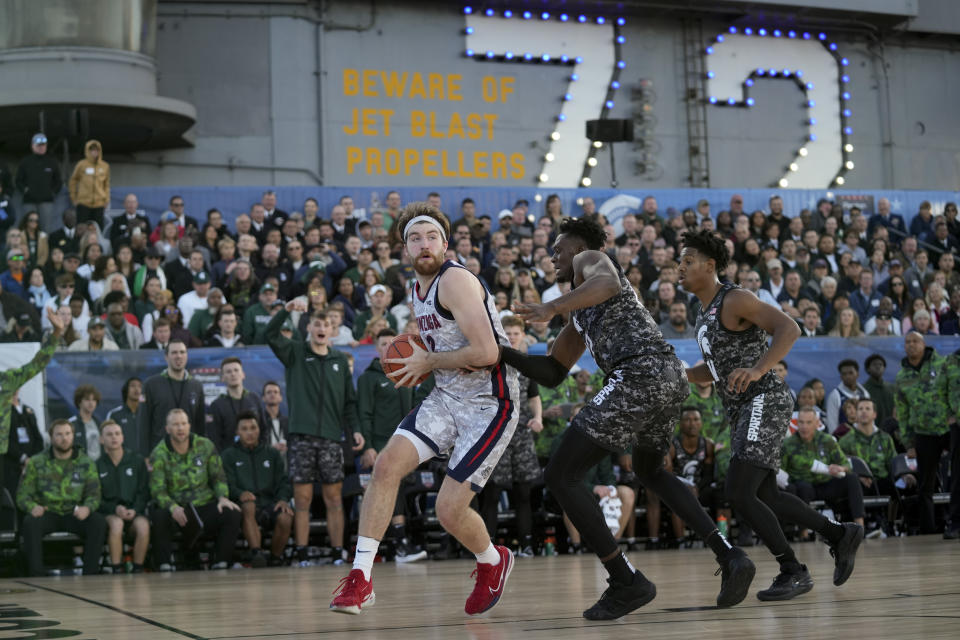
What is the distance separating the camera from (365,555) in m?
6.08

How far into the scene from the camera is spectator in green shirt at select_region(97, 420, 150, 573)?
11680 mm

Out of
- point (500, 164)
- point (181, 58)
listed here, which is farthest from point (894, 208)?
point (181, 58)

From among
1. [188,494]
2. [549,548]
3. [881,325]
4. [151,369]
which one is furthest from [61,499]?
[881,325]

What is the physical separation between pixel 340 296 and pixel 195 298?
5.76 feet

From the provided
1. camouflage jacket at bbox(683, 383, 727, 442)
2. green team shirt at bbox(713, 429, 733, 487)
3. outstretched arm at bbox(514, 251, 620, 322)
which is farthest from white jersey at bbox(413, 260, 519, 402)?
camouflage jacket at bbox(683, 383, 727, 442)

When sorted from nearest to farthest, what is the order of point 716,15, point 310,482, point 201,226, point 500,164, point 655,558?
point 655,558 → point 310,482 → point 201,226 → point 500,164 → point 716,15

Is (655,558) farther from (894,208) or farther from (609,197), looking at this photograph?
(894,208)

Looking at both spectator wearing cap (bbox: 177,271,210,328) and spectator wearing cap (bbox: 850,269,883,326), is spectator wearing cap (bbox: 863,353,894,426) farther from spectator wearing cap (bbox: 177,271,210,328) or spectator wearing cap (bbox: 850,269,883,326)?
spectator wearing cap (bbox: 177,271,210,328)

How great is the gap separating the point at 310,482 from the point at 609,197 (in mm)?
9505

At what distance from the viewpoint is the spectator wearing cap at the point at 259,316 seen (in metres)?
13.8

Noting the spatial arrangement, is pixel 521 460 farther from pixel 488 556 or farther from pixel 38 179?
pixel 38 179

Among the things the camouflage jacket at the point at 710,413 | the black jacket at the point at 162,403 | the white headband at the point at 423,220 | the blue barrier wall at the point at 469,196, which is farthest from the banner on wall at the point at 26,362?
the white headband at the point at 423,220

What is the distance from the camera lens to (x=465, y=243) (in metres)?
16.6

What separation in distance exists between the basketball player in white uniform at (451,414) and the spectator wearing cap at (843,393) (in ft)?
29.3
